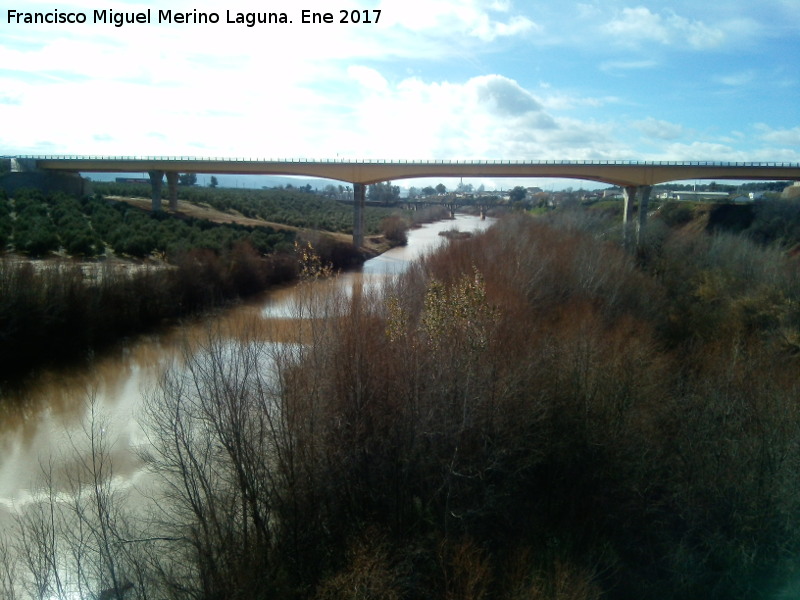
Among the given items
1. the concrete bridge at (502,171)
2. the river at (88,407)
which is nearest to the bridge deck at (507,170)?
the concrete bridge at (502,171)

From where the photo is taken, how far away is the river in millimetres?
10695

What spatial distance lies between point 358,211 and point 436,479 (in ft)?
90.6

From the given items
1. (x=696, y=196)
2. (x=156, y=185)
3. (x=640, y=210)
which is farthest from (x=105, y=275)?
(x=696, y=196)

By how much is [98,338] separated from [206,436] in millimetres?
12265

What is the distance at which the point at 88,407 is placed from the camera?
14125 millimetres

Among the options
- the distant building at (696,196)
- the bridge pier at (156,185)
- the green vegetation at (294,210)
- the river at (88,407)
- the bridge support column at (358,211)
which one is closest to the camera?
the river at (88,407)

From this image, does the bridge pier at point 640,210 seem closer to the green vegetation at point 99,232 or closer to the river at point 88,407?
the green vegetation at point 99,232

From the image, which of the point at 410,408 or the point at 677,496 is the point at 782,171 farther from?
the point at 410,408

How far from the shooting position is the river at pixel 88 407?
10695mm

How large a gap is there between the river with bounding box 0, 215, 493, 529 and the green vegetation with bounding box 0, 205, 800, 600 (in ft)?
3.68

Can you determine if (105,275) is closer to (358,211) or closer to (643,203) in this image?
(358,211)

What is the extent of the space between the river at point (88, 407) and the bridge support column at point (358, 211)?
15561 millimetres

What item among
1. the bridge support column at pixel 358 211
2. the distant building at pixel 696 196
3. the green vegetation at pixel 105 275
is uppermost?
the distant building at pixel 696 196

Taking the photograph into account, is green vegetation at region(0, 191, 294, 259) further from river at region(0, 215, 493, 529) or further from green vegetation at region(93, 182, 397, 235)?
river at region(0, 215, 493, 529)
